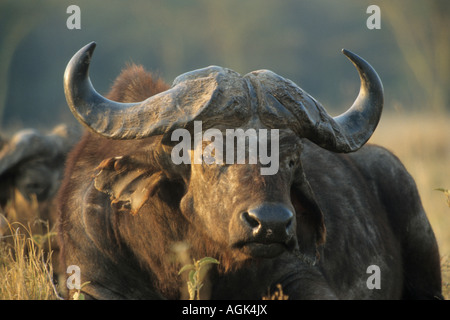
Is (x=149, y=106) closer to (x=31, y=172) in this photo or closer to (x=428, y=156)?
(x=31, y=172)

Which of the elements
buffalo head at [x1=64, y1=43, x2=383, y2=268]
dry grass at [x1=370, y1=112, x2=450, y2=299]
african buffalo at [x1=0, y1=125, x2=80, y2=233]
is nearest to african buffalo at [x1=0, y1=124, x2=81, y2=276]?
african buffalo at [x1=0, y1=125, x2=80, y2=233]

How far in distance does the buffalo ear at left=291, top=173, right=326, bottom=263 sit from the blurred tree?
9.19 m

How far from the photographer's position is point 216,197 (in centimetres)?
369

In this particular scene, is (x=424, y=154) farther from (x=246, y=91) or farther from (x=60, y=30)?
(x=60, y=30)

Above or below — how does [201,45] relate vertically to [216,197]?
above

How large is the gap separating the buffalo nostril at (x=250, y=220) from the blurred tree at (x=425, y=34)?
10043 mm

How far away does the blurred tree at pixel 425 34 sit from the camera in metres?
14.4

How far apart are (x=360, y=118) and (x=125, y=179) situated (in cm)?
147

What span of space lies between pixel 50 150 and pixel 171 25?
3392 centimetres

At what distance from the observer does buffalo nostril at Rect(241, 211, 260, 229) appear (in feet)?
11.3

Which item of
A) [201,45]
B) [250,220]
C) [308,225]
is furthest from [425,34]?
[201,45]

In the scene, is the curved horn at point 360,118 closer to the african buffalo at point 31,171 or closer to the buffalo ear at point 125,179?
the buffalo ear at point 125,179

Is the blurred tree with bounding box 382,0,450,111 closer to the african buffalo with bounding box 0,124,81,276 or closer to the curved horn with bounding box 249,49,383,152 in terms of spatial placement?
the african buffalo with bounding box 0,124,81,276

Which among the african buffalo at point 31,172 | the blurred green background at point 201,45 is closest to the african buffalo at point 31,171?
the african buffalo at point 31,172
